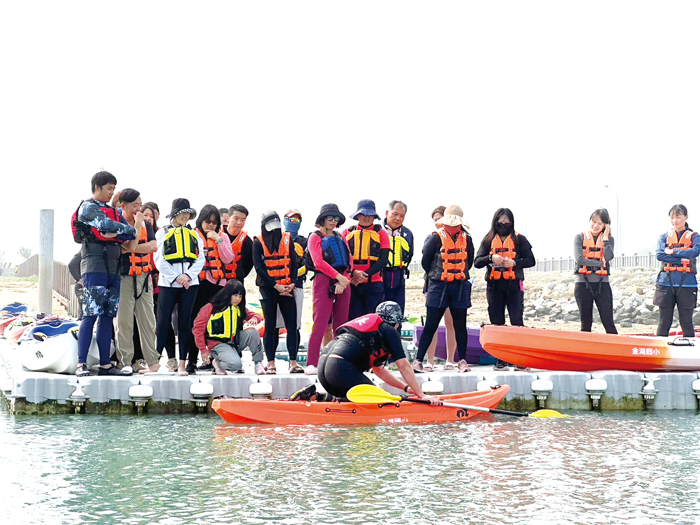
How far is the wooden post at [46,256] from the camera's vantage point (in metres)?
16.4

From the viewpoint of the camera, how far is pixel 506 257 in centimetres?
971

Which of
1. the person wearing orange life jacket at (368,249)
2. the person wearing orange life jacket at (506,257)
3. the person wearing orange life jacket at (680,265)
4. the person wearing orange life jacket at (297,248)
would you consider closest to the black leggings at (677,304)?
the person wearing orange life jacket at (680,265)

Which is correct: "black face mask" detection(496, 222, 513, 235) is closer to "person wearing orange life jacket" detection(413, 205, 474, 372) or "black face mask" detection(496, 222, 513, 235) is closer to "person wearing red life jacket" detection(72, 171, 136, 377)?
"person wearing orange life jacket" detection(413, 205, 474, 372)

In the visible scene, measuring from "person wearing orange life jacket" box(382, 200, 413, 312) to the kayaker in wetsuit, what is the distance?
58.8 inches

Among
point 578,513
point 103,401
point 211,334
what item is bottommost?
point 578,513

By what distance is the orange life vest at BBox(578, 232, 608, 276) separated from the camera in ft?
33.4

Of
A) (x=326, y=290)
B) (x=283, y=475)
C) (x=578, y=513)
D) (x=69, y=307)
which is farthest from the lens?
(x=69, y=307)

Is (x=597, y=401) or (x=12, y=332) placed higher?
(x=12, y=332)

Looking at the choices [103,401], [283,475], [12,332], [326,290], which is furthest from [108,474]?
[12,332]

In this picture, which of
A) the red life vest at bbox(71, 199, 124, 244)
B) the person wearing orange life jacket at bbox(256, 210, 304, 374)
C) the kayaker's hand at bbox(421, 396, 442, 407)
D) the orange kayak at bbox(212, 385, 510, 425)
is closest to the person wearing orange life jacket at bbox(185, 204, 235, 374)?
the person wearing orange life jacket at bbox(256, 210, 304, 374)

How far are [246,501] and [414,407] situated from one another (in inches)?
113

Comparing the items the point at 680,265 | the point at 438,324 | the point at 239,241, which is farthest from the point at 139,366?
the point at 680,265

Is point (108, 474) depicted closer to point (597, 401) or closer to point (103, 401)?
point (103, 401)

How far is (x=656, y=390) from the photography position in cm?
948
